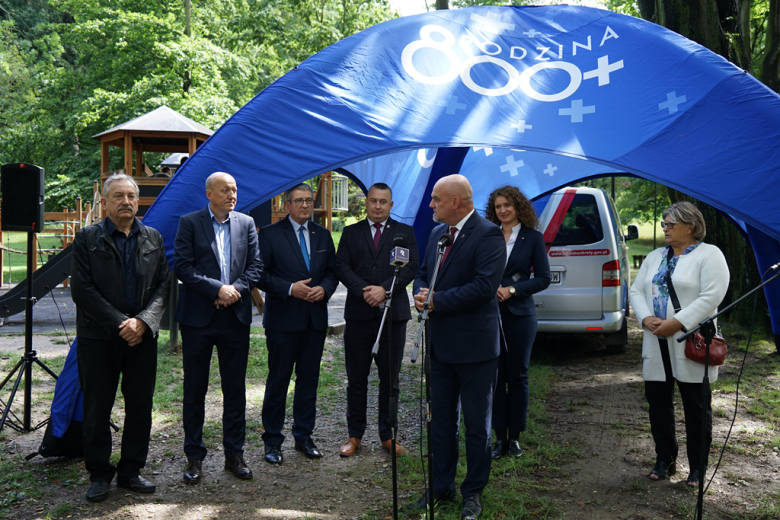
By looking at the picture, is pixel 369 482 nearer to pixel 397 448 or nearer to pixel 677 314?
pixel 397 448

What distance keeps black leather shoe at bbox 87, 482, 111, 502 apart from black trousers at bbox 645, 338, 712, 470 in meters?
3.60

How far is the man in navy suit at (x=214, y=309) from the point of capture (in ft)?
14.5

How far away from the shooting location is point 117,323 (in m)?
4.04

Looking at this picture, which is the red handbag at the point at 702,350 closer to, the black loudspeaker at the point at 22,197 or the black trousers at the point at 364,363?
the black trousers at the point at 364,363

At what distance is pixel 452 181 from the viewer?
152 inches

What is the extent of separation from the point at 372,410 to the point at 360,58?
3.35m

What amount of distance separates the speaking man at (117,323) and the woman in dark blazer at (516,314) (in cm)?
250

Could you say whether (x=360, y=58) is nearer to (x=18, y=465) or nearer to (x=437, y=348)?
(x=437, y=348)

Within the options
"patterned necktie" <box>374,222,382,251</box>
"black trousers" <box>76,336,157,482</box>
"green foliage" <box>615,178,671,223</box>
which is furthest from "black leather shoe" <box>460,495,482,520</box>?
"green foliage" <box>615,178,671,223</box>

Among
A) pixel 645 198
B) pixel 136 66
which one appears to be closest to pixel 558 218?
pixel 645 198

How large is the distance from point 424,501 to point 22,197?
4.08 m

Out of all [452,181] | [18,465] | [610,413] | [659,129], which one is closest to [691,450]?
[610,413]

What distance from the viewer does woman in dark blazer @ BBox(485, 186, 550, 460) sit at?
4.91m

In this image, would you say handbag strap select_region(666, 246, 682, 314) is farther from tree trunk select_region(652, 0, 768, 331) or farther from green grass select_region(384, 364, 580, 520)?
tree trunk select_region(652, 0, 768, 331)
